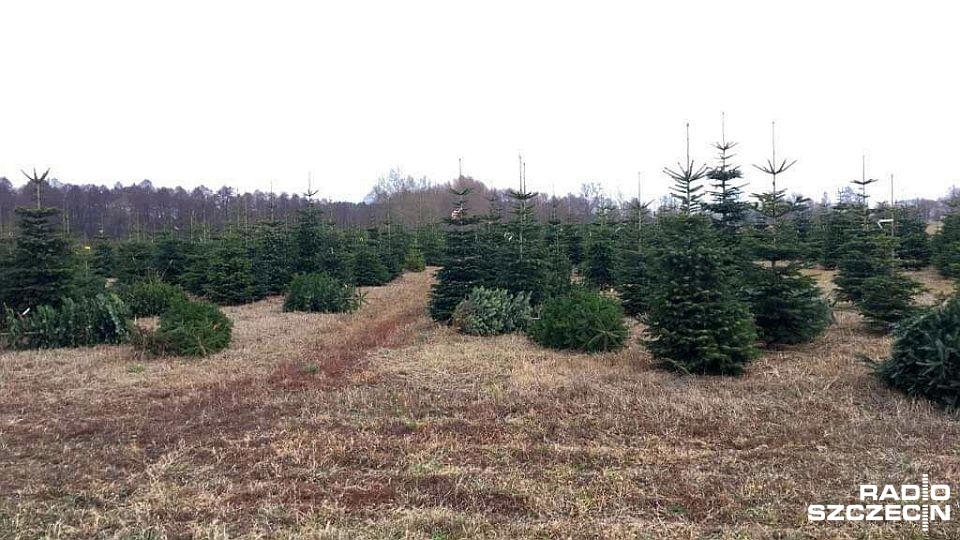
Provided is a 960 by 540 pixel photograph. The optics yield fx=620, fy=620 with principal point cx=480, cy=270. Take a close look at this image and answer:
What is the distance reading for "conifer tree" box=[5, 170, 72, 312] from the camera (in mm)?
11156

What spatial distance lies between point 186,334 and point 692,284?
723cm

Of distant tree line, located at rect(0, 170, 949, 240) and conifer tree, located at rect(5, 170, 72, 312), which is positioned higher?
distant tree line, located at rect(0, 170, 949, 240)

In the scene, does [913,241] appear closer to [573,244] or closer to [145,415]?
[573,244]

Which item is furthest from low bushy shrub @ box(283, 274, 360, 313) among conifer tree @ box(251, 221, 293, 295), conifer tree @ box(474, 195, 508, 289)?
conifer tree @ box(474, 195, 508, 289)

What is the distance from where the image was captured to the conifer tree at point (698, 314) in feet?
25.0

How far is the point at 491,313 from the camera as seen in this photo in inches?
432

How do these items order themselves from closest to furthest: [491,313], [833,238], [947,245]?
[491,313]
[947,245]
[833,238]

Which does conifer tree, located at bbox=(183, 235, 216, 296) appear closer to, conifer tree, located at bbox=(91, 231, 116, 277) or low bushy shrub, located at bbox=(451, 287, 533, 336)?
conifer tree, located at bbox=(91, 231, 116, 277)

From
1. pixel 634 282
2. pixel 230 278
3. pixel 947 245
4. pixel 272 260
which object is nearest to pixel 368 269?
pixel 272 260

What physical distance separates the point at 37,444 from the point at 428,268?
2357 centimetres

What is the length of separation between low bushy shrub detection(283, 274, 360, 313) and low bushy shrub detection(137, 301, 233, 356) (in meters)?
4.40

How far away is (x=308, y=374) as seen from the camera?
8.09 meters

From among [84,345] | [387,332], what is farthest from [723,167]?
[84,345]

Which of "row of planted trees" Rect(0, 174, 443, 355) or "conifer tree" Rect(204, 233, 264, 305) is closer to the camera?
"row of planted trees" Rect(0, 174, 443, 355)
